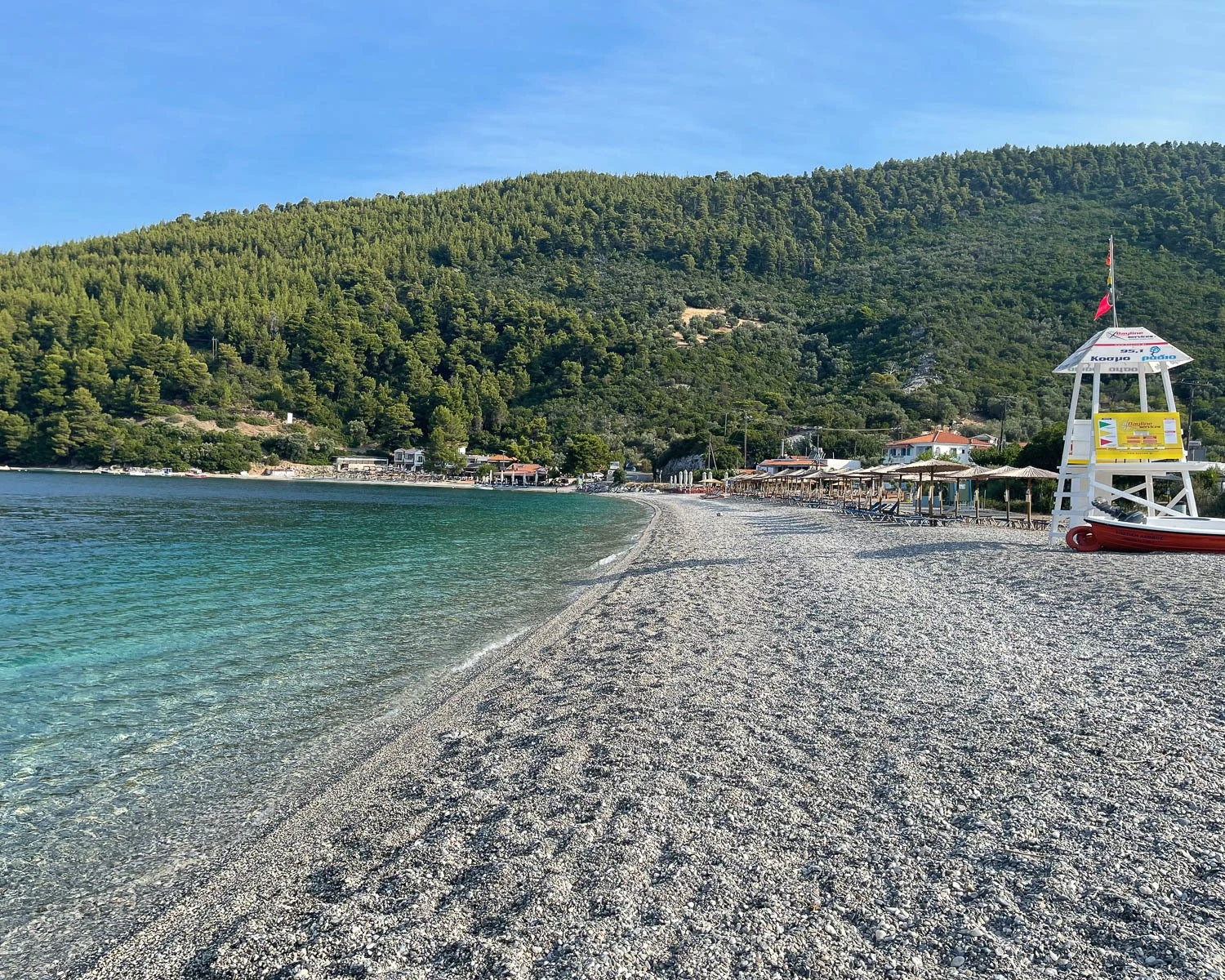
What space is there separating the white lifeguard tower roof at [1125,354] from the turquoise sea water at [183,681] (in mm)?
10428

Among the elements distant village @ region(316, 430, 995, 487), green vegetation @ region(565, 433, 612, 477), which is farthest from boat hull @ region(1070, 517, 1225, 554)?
green vegetation @ region(565, 433, 612, 477)

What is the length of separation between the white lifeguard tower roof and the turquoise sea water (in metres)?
10.4

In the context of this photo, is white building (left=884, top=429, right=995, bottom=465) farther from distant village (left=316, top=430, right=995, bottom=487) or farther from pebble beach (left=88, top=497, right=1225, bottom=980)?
pebble beach (left=88, top=497, right=1225, bottom=980)

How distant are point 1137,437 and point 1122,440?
23 centimetres

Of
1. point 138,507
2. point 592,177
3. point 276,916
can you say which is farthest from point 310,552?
point 592,177

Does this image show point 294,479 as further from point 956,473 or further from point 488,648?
point 488,648

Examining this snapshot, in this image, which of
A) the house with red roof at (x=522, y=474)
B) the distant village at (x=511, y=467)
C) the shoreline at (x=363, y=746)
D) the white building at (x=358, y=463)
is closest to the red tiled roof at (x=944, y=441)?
the distant village at (x=511, y=467)

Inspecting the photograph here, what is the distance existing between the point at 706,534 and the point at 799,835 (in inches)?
709

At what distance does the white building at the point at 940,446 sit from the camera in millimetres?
49737

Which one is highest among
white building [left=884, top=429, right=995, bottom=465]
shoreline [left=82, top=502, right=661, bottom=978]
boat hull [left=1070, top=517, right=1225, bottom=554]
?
white building [left=884, top=429, right=995, bottom=465]

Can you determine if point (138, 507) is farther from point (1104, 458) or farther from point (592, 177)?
point (592, 177)

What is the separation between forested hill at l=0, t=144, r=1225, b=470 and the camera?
234 ft

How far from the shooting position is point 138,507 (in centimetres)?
3338

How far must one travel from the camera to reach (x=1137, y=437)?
13.2 meters
